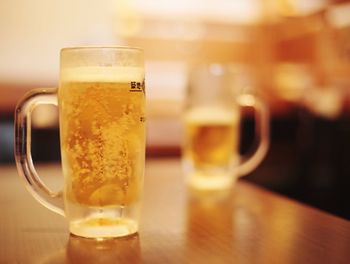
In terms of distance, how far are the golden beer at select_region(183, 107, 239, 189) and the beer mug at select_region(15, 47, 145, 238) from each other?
1.43 ft

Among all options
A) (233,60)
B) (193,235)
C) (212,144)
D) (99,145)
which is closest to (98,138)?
(99,145)

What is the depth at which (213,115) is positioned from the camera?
114 cm

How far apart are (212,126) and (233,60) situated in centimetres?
377

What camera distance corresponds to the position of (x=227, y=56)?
15.8 feet

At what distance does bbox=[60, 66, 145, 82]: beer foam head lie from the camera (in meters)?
0.68

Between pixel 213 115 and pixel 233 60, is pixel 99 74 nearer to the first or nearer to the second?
pixel 213 115

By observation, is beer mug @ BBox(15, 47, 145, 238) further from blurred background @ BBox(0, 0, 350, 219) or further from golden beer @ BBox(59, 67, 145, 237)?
blurred background @ BBox(0, 0, 350, 219)

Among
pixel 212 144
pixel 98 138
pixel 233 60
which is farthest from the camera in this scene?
pixel 233 60

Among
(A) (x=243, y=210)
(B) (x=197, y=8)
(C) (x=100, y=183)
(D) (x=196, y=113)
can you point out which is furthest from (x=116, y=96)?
(B) (x=197, y=8)

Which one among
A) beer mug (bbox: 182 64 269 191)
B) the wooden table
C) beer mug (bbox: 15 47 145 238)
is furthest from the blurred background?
beer mug (bbox: 15 47 145 238)

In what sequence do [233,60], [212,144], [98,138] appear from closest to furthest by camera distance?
[98,138] → [212,144] → [233,60]

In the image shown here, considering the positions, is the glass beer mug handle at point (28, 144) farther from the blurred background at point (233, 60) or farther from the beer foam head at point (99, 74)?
the blurred background at point (233, 60)

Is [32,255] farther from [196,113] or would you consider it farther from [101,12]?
[101,12]

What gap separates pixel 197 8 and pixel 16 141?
13.3 ft
